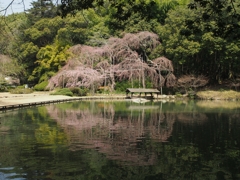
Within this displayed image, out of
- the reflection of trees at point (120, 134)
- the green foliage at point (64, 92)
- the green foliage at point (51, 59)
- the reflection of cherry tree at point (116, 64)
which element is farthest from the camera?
the green foliage at point (51, 59)

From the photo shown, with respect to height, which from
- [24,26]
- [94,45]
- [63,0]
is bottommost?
[63,0]

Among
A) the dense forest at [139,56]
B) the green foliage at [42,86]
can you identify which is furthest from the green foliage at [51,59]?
the green foliage at [42,86]

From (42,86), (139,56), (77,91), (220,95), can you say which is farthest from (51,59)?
(220,95)

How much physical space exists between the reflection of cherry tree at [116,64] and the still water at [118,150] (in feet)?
64.3

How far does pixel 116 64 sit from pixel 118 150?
27259 millimetres

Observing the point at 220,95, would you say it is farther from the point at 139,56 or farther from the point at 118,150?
the point at 118,150

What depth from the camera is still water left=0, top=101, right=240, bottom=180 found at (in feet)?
23.1

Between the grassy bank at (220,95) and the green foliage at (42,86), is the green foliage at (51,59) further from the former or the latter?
the grassy bank at (220,95)

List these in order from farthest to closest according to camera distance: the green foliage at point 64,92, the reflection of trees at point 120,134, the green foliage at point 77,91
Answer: the green foliage at point 77,91 → the green foliage at point 64,92 → the reflection of trees at point 120,134

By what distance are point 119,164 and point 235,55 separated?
28.7 m

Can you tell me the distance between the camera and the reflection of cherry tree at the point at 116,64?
33969 millimetres

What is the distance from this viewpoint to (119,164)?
302 inches

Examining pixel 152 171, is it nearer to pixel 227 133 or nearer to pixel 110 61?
pixel 227 133

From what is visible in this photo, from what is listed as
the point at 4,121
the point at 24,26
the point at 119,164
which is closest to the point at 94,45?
the point at 24,26
